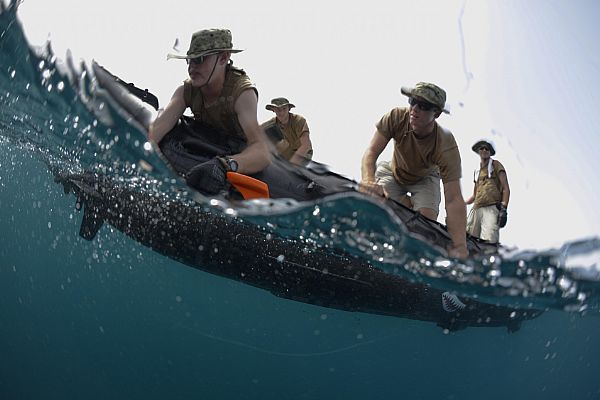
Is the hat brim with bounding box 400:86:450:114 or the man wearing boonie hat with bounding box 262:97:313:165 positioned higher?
the hat brim with bounding box 400:86:450:114

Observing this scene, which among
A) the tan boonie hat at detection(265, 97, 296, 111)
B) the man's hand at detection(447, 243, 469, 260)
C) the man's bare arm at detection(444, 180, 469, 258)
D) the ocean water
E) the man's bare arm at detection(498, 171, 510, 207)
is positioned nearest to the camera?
the tan boonie hat at detection(265, 97, 296, 111)

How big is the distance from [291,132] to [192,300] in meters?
1.51

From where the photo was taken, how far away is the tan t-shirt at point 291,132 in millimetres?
2346

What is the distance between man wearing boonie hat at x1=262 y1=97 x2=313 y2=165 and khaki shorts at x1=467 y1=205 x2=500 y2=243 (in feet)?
3.38

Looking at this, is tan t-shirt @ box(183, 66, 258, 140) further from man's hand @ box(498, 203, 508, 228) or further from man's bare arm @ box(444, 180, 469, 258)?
man's hand @ box(498, 203, 508, 228)

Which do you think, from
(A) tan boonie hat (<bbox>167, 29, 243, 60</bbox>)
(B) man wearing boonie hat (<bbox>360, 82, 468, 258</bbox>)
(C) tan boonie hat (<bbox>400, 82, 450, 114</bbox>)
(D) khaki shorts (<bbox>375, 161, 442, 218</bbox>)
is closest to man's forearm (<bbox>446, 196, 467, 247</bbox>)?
(B) man wearing boonie hat (<bbox>360, 82, 468, 258</bbox>)

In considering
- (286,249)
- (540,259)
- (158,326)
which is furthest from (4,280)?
(540,259)

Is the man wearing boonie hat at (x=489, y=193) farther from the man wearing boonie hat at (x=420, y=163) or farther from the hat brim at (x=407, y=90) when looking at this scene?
the hat brim at (x=407, y=90)

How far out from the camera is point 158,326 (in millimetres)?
3398

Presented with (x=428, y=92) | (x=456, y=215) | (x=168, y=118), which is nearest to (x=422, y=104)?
(x=428, y=92)

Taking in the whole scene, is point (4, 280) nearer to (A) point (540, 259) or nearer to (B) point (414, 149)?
(B) point (414, 149)

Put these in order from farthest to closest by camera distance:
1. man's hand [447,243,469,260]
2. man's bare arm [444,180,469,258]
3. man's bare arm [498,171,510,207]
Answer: man's hand [447,243,469,260] → man's bare arm [444,180,469,258] → man's bare arm [498,171,510,207]

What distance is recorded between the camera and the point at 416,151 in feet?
10.2

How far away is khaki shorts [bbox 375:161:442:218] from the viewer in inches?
112
